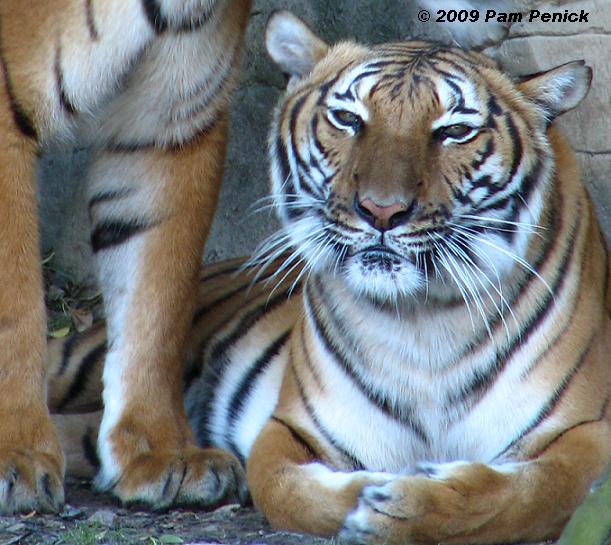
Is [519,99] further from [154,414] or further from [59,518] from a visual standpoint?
[59,518]

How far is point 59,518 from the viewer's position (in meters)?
2.71

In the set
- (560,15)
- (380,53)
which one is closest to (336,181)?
(380,53)

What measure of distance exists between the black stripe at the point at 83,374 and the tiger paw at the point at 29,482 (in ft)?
2.66

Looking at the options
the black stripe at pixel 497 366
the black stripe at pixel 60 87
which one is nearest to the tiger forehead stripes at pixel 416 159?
the black stripe at pixel 497 366

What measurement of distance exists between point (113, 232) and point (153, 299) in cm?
25

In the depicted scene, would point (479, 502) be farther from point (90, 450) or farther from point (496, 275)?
point (90, 450)

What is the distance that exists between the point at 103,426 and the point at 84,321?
127cm

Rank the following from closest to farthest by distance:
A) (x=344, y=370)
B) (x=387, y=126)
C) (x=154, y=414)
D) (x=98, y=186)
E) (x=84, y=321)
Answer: (x=387, y=126) → (x=344, y=370) → (x=154, y=414) → (x=98, y=186) → (x=84, y=321)

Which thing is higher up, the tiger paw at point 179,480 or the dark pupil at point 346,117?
the dark pupil at point 346,117

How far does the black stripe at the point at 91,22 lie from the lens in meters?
2.84

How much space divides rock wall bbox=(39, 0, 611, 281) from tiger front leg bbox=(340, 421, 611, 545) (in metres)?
1.12

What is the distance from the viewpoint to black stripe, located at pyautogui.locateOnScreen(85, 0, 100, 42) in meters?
2.84

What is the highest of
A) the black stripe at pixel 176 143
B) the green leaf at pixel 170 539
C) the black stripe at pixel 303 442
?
the black stripe at pixel 176 143

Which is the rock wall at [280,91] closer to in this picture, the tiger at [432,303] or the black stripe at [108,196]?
the black stripe at [108,196]
